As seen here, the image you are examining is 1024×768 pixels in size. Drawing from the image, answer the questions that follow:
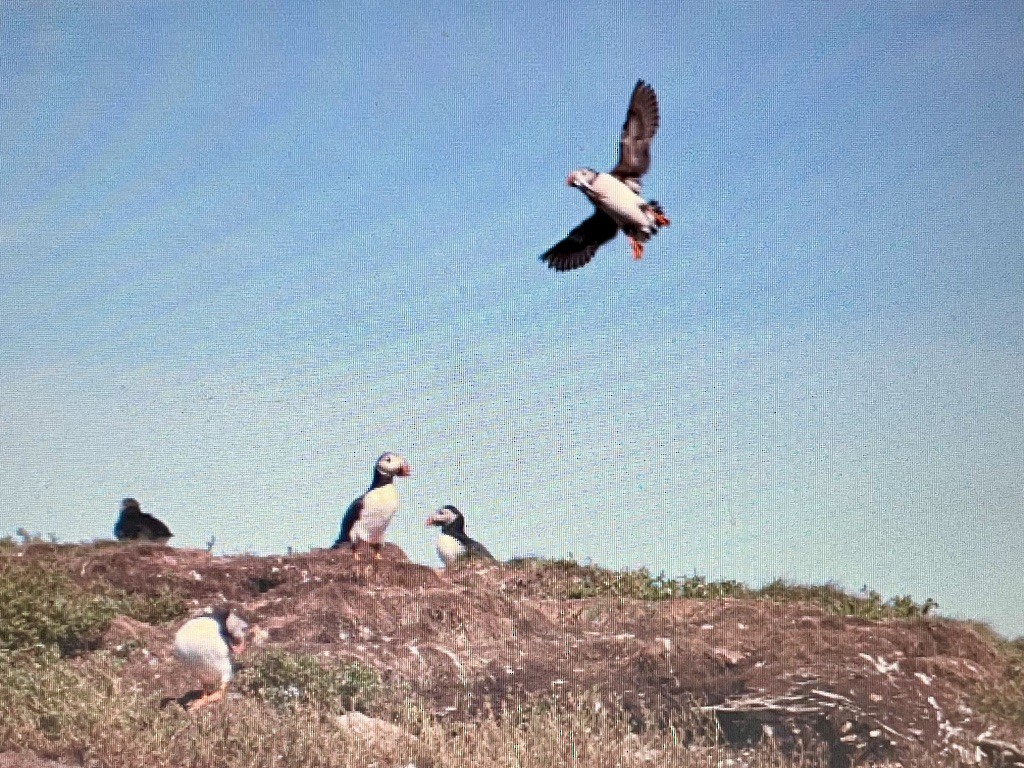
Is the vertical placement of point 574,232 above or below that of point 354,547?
above

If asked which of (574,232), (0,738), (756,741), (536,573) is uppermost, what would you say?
(574,232)

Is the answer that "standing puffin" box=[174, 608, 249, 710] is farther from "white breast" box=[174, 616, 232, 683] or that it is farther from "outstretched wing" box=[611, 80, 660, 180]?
"outstretched wing" box=[611, 80, 660, 180]

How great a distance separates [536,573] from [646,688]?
6.18m

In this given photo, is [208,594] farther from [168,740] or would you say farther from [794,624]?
[794,624]

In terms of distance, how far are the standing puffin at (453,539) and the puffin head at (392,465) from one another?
3.45 m

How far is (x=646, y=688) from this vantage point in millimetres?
11672

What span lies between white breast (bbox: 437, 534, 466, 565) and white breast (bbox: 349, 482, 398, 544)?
3.56 metres

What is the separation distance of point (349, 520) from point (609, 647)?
4.71m

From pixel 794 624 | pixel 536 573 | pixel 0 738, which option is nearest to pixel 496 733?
pixel 0 738

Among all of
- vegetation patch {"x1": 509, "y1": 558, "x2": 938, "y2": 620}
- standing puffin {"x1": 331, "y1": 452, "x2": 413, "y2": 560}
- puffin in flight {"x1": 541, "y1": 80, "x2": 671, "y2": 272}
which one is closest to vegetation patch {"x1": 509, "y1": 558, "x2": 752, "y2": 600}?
vegetation patch {"x1": 509, "y1": 558, "x2": 938, "y2": 620}

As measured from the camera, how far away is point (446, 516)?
19844mm

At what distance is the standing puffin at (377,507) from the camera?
51.9 feet

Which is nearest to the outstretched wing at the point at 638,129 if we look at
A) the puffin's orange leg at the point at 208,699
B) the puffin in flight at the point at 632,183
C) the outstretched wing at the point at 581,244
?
the puffin in flight at the point at 632,183

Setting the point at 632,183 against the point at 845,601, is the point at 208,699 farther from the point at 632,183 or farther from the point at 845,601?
the point at 845,601
